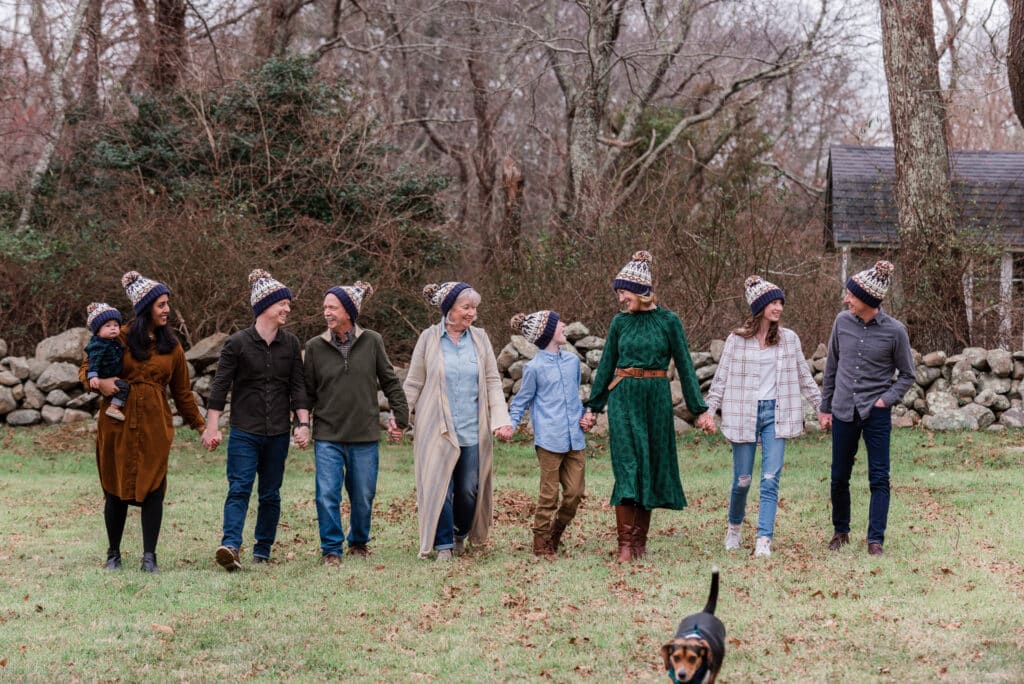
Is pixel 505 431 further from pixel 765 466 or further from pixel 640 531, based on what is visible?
pixel 765 466

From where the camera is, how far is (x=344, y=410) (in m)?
8.19

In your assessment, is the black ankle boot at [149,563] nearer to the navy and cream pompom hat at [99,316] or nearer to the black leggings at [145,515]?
the black leggings at [145,515]

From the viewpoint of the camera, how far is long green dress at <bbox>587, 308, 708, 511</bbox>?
26.5ft

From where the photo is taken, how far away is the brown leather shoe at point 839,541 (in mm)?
8320

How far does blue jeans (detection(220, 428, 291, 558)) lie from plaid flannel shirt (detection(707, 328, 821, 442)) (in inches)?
119

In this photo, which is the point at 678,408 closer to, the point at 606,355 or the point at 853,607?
the point at 606,355

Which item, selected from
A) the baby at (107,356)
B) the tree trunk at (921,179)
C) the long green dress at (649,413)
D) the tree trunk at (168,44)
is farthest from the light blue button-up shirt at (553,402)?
the tree trunk at (168,44)

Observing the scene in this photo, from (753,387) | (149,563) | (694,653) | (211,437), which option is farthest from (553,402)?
(694,653)

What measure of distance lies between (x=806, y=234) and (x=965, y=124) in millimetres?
17527

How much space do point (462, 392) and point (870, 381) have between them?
2.82m

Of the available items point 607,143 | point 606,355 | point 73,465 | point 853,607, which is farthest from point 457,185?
point 853,607

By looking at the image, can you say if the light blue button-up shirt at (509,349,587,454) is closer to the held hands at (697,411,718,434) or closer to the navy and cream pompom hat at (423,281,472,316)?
the navy and cream pompom hat at (423,281,472,316)

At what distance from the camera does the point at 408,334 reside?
707 inches

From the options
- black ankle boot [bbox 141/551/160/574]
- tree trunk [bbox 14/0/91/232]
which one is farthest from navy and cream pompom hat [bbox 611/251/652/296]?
tree trunk [bbox 14/0/91/232]
